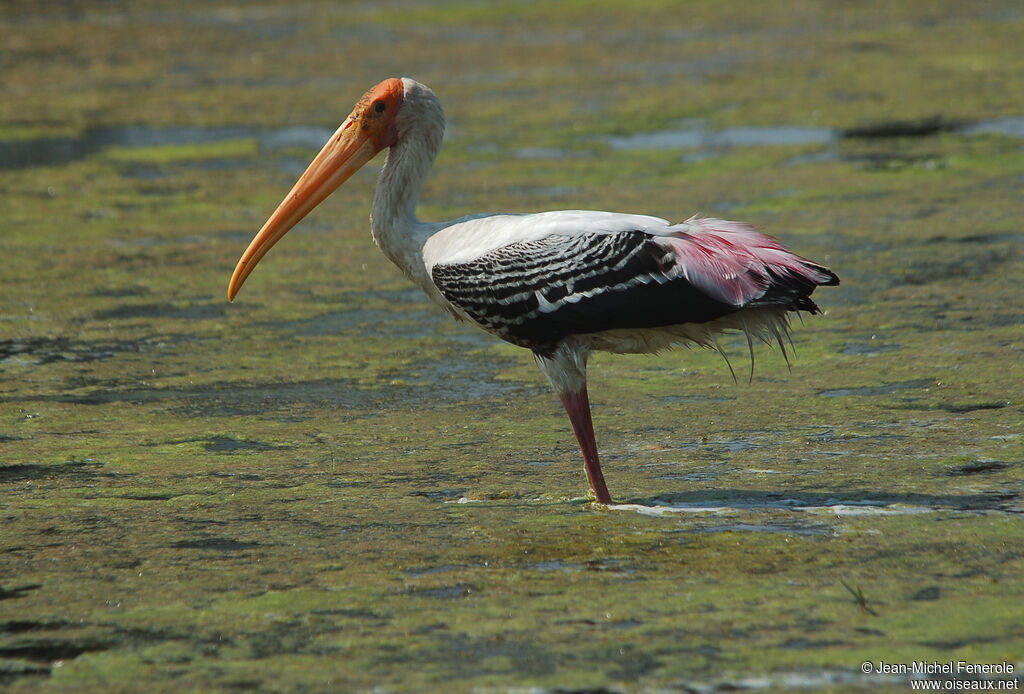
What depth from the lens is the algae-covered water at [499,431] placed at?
3.75 meters

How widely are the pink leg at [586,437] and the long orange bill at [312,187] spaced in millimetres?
1471

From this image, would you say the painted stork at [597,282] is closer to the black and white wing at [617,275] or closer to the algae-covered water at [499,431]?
the black and white wing at [617,275]

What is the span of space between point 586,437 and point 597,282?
0.59m

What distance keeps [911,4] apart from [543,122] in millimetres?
10363

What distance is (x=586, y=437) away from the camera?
5008 millimetres

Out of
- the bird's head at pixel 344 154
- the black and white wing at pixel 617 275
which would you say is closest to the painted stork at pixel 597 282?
the black and white wing at pixel 617 275

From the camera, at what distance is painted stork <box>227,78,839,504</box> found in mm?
4793

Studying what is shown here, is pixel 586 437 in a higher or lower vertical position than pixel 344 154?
lower

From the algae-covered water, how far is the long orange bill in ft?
2.70

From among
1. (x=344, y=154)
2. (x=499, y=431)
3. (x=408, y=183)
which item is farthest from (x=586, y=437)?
(x=344, y=154)

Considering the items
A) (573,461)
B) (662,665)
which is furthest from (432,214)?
(662,665)

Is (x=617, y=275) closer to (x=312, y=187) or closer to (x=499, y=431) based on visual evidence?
(x=499, y=431)

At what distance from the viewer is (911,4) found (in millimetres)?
21641

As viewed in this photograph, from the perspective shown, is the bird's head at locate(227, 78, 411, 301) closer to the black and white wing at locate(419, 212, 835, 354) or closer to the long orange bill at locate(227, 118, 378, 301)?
the long orange bill at locate(227, 118, 378, 301)
